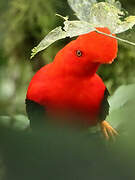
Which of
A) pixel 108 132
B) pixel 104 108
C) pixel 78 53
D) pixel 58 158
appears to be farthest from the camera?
pixel 104 108

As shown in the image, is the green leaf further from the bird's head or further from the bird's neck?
the bird's neck

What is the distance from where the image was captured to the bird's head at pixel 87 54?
31cm

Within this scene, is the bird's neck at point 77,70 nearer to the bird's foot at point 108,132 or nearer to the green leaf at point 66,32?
the bird's foot at point 108,132

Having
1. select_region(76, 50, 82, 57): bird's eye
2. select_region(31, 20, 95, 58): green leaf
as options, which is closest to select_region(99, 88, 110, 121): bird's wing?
select_region(76, 50, 82, 57): bird's eye

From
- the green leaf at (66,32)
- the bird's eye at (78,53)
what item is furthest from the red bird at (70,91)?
the green leaf at (66,32)

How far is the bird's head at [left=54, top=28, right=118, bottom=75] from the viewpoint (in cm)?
31

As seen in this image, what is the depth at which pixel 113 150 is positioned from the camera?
100 mm

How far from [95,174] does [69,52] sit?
420mm

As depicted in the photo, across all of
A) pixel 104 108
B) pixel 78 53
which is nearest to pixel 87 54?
pixel 78 53

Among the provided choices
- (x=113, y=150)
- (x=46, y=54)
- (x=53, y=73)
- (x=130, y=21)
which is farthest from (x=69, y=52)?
(x=46, y=54)

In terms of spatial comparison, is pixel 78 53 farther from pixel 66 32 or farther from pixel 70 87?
pixel 66 32

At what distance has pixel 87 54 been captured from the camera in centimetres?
42

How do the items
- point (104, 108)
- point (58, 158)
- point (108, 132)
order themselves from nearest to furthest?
point (58, 158) → point (108, 132) → point (104, 108)

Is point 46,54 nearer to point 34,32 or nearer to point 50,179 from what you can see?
point 34,32
